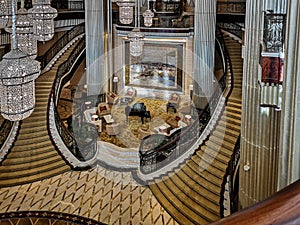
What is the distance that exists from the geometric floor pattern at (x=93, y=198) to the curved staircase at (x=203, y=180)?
12.4 inches

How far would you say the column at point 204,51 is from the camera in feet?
44.8

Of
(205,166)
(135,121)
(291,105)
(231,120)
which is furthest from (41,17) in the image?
(135,121)

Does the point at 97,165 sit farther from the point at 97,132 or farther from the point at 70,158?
the point at 97,132

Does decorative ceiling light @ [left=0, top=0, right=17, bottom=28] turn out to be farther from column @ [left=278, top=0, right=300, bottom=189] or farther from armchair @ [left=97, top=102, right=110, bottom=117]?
armchair @ [left=97, top=102, right=110, bottom=117]

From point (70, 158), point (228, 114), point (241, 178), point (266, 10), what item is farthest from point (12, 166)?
point (266, 10)

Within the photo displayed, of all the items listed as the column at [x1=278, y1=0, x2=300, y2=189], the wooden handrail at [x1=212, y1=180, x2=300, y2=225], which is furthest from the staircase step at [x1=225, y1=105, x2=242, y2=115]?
the wooden handrail at [x1=212, y1=180, x2=300, y2=225]

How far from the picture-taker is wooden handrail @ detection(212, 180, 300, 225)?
89cm

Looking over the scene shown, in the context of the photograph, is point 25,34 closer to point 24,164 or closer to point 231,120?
point 24,164

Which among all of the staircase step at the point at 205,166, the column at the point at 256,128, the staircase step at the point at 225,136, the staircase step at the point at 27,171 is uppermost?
the column at the point at 256,128

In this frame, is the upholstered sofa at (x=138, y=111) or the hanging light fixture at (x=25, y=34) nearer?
the hanging light fixture at (x=25, y=34)

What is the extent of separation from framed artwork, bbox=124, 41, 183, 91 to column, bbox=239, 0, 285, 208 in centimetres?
1231

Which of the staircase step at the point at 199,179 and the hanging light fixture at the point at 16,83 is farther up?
the hanging light fixture at the point at 16,83

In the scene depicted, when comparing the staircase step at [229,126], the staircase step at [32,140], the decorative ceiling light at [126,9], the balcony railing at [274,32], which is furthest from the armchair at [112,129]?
the balcony railing at [274,32]

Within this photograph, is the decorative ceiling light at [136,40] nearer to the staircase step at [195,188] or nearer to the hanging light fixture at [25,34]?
the staircase step at [195,188]
